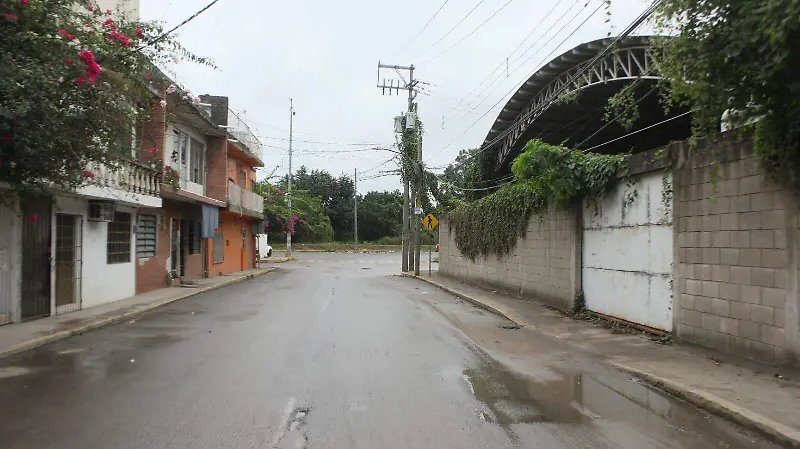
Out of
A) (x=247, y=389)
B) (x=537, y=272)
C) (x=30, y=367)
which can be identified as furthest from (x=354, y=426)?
(x=537, y=272)

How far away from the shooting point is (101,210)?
49.5 feet

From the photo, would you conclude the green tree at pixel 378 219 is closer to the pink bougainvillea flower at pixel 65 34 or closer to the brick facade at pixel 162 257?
the brick facade at pixel 162 257

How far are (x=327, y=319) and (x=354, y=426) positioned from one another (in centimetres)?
760

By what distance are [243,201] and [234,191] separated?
2464mm

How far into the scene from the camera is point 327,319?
509 inches

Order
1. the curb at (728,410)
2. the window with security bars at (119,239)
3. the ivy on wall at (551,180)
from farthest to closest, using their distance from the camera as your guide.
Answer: the window with security bars at (119,239), the ivy on wall at (551,180), the curb at (728,410)

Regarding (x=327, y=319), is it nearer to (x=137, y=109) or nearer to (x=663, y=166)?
(x=137, y=109)

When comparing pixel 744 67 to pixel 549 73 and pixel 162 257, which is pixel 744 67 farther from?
pixel 549 73

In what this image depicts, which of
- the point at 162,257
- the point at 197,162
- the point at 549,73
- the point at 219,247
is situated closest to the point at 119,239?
the point at 162,257

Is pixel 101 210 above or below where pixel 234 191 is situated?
below

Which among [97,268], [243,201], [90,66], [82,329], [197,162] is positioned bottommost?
[82,329]

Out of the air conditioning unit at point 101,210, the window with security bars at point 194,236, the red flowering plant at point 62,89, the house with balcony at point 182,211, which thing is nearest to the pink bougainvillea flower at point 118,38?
the red flowering plant at point 62,89

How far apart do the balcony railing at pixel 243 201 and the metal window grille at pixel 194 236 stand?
7.61ft

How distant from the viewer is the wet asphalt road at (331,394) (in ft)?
17.0
